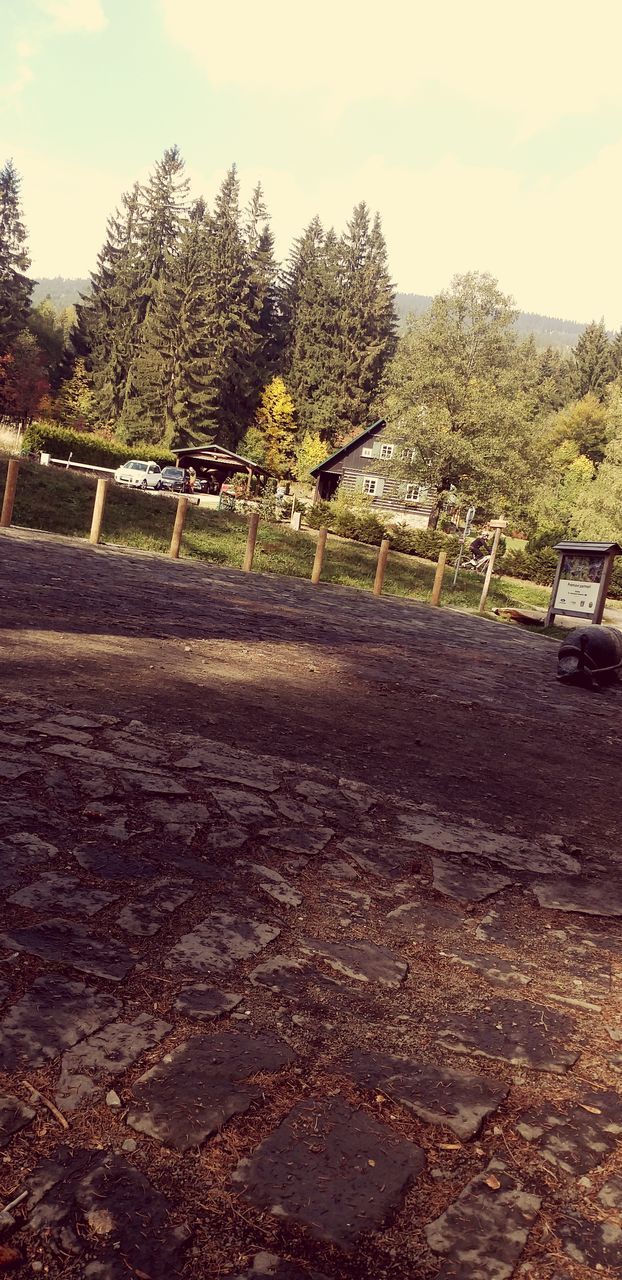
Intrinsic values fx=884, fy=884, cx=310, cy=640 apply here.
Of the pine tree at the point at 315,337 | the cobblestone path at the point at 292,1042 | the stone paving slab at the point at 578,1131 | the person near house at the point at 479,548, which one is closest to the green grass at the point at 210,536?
the person near house at the point at 479,548

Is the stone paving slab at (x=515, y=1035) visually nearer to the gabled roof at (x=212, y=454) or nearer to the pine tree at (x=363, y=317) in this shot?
the gabled roof at (x=212, y=454)

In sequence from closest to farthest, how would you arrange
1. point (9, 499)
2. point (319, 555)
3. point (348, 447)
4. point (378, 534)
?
point (9, 499) → point (319, 555) → point (378, 534) → point (348, 447)

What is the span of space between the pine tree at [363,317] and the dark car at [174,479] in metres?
27.1

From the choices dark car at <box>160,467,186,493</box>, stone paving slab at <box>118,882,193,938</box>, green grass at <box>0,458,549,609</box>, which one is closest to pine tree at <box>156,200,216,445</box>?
dark car at <box>160,467,186,493</box>

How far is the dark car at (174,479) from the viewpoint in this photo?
1925 inches

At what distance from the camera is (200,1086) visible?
2.29 meters

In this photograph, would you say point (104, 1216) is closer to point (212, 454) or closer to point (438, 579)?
point (438, 579)

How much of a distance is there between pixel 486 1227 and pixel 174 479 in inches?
1950

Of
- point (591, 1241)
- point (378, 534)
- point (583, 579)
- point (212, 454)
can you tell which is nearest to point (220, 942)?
point (591, 1241)

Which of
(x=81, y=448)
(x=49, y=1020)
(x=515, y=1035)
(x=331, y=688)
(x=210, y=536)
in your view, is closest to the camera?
(x=49, y=1020)

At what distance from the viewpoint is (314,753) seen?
5711mm

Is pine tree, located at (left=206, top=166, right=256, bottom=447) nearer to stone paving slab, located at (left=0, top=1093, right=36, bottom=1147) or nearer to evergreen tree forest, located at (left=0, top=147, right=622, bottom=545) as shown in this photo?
evergreen tree forest, located at (left=0, top=147, right=622, bottom=545)

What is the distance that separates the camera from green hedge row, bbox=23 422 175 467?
44312 mm

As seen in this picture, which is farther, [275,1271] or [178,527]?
[178,527]
